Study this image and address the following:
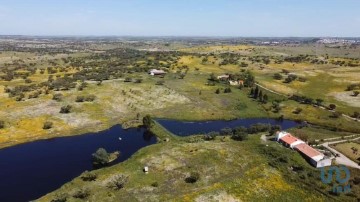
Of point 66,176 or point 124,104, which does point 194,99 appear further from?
point 66,176

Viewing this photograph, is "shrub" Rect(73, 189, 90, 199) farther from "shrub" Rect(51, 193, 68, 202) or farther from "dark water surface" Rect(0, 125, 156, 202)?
"dark water surface" Rect(0, 125, 156, 202)

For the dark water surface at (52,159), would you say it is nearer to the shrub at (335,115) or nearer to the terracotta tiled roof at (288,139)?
the terracotta tiled roof at (288,139)

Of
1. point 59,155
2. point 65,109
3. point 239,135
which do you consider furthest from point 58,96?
point 239,135

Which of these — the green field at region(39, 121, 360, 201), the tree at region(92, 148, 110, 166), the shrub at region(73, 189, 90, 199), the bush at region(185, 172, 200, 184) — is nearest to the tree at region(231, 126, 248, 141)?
the green field at region(39, 121, 360, 201)

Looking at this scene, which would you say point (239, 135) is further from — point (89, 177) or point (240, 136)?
point (89, 177)

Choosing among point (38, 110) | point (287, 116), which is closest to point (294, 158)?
point (287, 116)
